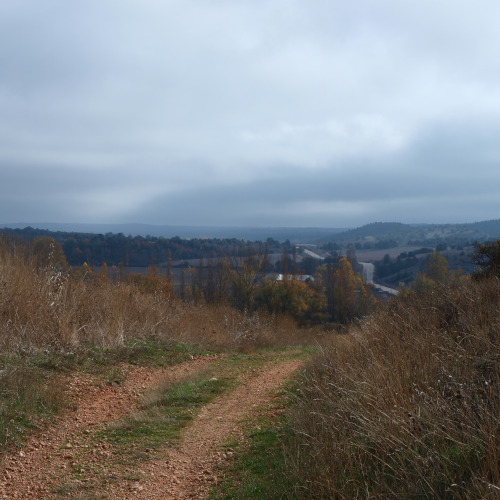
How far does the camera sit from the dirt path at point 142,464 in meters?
4.74

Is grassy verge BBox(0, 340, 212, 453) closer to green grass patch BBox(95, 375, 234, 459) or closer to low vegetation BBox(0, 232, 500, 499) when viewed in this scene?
low vegetation BBox(0, 232, 500, 499)

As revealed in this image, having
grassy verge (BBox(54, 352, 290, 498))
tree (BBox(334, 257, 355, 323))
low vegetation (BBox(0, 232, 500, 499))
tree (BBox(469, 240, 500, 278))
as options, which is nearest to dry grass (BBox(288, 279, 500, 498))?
low vegetation (BBox(0, 232, 500, 499))

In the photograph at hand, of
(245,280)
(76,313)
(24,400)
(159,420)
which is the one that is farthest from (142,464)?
(245,280)

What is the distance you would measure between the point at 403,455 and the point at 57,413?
15.3 ft

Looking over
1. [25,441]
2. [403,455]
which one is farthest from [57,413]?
[403,455]

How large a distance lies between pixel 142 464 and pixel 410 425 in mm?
2946

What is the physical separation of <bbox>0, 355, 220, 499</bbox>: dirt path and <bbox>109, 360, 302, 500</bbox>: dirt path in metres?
0.83

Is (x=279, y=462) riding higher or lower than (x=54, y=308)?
lower

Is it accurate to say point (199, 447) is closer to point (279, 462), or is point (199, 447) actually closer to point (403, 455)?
point (279, 462)

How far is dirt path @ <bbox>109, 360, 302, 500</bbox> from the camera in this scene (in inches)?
188

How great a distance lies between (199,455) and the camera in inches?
226

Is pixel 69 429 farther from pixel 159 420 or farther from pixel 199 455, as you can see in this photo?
pixel 199 455

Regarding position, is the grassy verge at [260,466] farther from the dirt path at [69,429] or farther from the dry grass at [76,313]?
the dry grass at [76,313]

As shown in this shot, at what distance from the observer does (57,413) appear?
6496 millimetres
